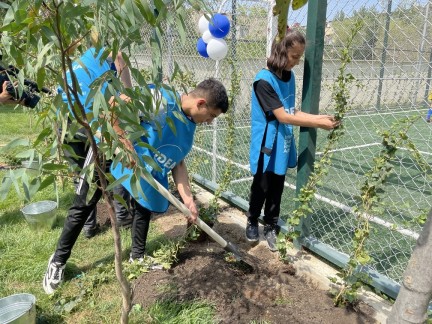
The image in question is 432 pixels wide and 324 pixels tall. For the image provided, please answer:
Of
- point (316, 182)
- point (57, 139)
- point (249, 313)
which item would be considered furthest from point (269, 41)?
point (57, 139)

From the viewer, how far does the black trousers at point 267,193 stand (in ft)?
9.25

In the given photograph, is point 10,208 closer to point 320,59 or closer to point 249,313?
point 249,313

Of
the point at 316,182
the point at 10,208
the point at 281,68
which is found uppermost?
the point at 281,68

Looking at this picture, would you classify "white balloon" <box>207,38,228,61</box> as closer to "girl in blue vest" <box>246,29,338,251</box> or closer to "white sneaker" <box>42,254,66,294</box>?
"girl in blue vest" <box>246,29,338,251</box>

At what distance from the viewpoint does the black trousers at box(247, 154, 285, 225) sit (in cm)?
282

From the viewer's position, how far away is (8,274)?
2600 mm

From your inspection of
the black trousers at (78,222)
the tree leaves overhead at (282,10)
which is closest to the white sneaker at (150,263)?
the black trousers at (78,222)

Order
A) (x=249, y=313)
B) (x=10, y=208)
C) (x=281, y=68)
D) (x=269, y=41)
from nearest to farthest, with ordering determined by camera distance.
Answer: (x=249, y=313) → (x=281, y=68) → (x=269, y=41) → (x=10, y=208)

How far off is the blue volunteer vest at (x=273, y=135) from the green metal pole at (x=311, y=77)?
0.41ft

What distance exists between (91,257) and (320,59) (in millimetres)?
2174

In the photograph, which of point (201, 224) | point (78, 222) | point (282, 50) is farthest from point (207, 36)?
point (78, 222)

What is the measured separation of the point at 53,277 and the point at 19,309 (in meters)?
0.49

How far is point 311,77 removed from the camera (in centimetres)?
242

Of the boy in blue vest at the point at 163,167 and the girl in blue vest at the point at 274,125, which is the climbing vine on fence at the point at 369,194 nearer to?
the girl in blue vest at the point at 274,125
